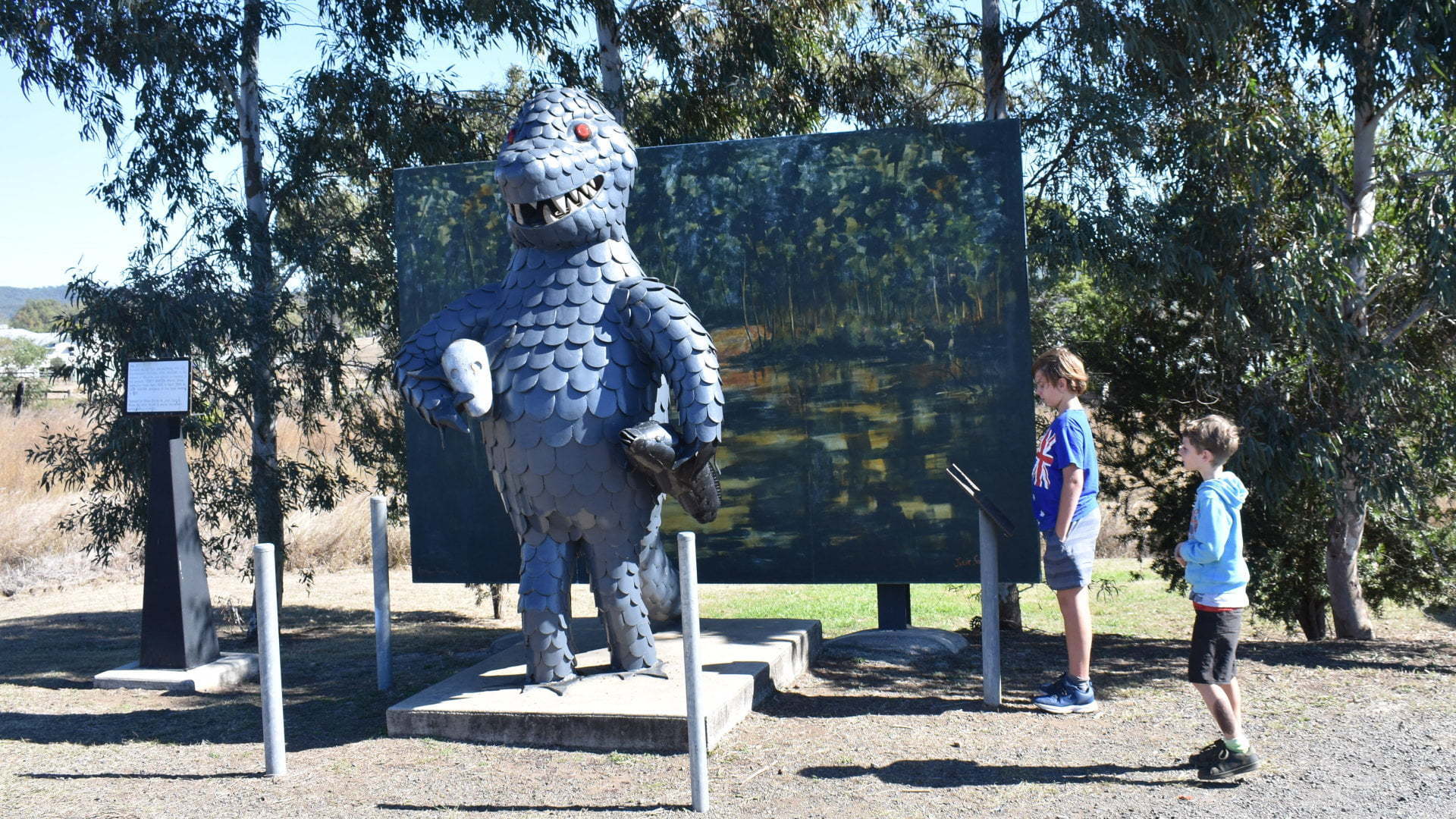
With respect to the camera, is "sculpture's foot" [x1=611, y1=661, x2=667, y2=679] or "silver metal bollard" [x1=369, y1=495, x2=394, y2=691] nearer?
"sculpture's foot" [x1=611, y1=661, x2=667, y2=679]

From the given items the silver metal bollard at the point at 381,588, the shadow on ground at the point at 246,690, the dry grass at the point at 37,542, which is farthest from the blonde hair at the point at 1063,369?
the dry grass at the point at 37,542

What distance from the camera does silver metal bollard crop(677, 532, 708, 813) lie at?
3.73 m

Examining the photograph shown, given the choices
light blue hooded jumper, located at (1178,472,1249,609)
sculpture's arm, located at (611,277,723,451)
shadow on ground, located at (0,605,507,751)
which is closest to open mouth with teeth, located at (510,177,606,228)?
sculpture's arm, located at (611,277,723,451)

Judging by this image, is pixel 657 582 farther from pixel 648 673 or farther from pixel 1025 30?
pixel 1025 30

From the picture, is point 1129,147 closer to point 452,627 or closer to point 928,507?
point 928,507

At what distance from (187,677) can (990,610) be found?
3.95 m

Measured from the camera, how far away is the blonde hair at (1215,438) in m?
3.93

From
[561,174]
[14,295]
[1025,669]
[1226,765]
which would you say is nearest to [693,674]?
[1226,765]

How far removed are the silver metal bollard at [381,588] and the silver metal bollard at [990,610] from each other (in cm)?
262

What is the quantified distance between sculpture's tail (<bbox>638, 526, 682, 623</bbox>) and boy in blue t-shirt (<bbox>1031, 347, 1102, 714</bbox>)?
157 cm

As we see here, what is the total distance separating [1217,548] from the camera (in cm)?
384

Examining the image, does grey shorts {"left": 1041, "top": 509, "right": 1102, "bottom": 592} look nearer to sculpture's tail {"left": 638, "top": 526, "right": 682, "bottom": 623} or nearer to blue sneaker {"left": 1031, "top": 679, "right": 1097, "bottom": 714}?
blue sneaker {"left": 1031, "top": 679, "right": 1097, "bottom": 714}

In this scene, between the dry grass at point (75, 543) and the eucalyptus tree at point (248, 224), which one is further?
the dry grass at point (75, 543)

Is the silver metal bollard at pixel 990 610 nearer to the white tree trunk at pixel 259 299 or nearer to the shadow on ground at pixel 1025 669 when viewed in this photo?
the shadow on ground at pixel 1025 669
